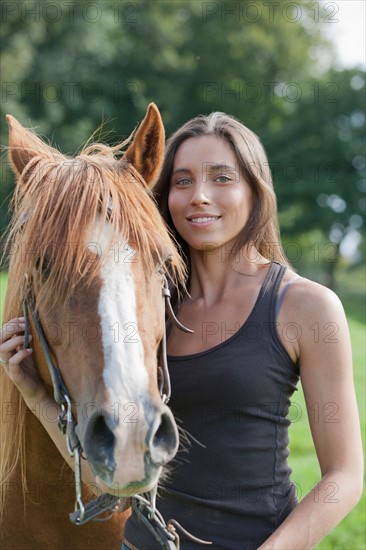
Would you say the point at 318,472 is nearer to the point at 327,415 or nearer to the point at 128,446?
the point at 327,415

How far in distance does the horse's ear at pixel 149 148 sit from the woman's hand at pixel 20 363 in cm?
76

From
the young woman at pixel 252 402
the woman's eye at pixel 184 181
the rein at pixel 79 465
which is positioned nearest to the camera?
the rein at pixel 79 465

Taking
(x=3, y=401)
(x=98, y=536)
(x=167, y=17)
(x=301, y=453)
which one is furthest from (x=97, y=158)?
(x=167, y=17)

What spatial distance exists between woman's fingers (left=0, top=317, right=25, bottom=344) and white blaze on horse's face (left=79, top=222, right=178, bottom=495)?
50 cm

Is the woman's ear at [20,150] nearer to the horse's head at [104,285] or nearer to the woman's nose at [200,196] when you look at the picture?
the horse's head at [104,285]

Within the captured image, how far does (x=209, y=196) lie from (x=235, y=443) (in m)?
0.93

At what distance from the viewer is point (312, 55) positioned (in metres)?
39.9

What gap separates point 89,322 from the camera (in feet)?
6.80

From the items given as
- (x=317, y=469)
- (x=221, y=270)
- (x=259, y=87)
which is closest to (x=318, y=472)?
(x=317, y=469)

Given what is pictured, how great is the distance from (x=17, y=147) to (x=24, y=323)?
70 centimetres

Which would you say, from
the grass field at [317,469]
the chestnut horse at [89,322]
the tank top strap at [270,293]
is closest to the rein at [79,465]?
the chestnut horse at [89,322]

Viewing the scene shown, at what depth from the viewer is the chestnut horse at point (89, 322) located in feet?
6.19

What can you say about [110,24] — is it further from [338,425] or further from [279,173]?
[338,425]

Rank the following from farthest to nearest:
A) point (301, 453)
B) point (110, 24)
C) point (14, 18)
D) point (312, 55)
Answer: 1. point (312, 55)
2. point (110, 24)
3. point (14, 18)
4. point (301, 453)
